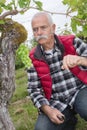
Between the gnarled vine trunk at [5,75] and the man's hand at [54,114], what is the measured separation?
93cm

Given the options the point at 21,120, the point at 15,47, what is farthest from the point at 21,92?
the point at 15,47

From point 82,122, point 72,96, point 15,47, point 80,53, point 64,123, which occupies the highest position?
point 15,47

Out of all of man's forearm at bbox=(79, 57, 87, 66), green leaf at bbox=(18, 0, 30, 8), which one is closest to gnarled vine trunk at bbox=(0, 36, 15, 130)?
green leaf at bbox=(18, 0, 30, 8)

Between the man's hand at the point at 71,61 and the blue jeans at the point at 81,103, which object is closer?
the man's hand at the point at 71,61

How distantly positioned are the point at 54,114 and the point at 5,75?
118 centimetres

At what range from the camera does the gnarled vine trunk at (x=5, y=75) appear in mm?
4270

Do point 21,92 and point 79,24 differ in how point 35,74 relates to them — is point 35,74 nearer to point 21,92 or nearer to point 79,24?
point 79,24

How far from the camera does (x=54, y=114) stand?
5.18 meters

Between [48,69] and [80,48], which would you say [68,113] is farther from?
[80,48]

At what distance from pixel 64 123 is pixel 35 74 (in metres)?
0.79

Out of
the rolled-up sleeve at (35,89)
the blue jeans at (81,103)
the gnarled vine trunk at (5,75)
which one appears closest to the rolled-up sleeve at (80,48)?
the blue jeans at (81,103)

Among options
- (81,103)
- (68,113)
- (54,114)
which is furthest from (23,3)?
(68,113)

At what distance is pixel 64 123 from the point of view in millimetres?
5582

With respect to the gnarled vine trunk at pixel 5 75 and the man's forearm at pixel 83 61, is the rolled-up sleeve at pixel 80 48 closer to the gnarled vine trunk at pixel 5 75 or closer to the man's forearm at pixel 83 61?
the man's forearm at pixel 83 61
